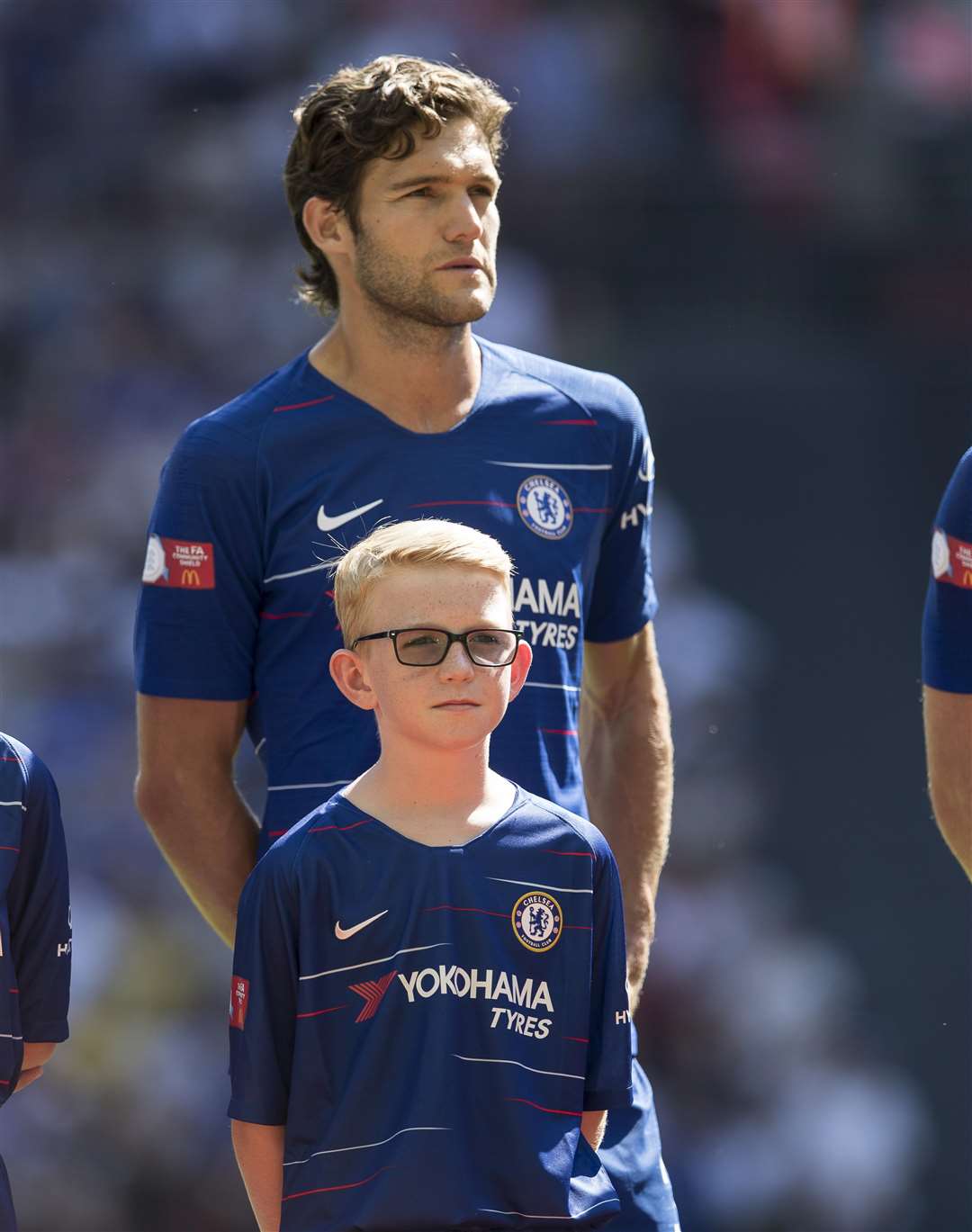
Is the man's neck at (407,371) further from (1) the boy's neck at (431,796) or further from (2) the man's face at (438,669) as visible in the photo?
(1) the boy's neck at (431,796)

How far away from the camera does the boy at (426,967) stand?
2.24 metres

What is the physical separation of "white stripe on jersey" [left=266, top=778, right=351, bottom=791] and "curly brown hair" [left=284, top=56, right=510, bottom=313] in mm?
804

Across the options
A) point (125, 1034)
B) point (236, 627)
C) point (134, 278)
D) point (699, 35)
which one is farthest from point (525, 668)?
point (699, 35)

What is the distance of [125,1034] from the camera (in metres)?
6.54

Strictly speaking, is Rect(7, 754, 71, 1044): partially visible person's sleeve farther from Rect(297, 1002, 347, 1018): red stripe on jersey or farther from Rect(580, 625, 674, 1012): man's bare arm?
Rect(580, 625, 674, 1012): man's bare arm

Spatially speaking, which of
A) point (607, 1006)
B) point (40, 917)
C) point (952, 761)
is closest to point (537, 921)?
point (607, 1006)

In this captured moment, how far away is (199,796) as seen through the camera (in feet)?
9.34

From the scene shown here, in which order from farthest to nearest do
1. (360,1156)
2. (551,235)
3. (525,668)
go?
1. (551,235)
2. (525,668)
3. (360,1156)

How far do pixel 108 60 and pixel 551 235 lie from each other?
6.60ft

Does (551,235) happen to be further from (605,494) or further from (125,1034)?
(605,494)

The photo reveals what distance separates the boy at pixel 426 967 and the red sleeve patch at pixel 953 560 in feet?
2.65

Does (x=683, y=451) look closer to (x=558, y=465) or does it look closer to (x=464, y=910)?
(x=558, y=465)

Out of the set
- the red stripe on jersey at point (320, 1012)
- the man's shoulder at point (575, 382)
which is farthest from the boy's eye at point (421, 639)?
the man's shoulder at point (575, 382)

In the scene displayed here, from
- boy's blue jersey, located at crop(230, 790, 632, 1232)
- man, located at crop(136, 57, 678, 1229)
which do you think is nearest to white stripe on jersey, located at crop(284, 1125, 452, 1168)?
boy's blue jersey, located at crop(230, 790, 632, 1232)
